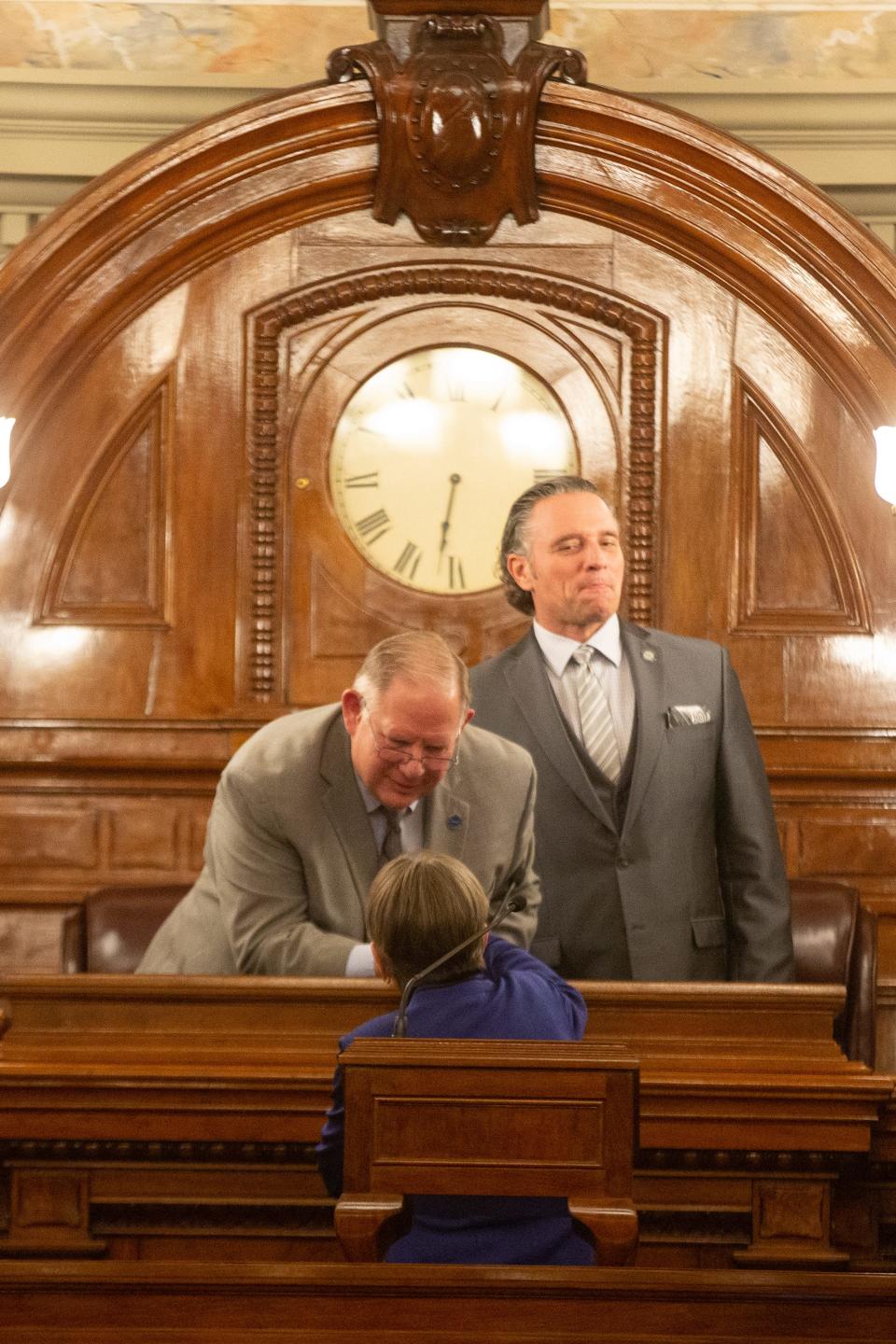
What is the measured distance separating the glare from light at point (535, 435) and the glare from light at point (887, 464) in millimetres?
836

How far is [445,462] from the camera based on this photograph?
506 cm

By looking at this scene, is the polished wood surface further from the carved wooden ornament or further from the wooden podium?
the carved wooden ornament

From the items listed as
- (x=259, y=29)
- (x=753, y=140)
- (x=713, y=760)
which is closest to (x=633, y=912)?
(x=713, y=760)

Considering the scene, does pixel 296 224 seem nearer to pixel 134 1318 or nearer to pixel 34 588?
pixel 34 588

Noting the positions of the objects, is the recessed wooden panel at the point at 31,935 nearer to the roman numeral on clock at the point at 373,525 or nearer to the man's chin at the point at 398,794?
the roman numeral on clock at the point at 373,525

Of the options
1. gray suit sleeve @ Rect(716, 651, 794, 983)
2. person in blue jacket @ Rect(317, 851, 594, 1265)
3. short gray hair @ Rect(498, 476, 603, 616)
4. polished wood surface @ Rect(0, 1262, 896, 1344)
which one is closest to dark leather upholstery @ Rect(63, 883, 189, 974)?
short gray hair @ Rect(498, 476, 603, 616)

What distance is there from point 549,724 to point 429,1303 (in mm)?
2157

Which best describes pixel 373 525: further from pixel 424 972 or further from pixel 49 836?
pixel 424 972

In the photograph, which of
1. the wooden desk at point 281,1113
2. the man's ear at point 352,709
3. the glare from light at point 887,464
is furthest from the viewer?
the glare from light at point 887,464

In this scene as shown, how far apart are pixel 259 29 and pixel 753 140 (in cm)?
147

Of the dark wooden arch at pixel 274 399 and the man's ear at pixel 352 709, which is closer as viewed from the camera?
the man's ear at pixel 352 709

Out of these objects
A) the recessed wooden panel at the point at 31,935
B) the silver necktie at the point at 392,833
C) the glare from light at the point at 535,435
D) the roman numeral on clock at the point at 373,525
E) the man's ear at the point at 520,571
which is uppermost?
the glare from light at the point at 535,435

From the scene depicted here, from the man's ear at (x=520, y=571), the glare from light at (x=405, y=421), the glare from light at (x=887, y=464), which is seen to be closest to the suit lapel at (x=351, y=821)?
the man's ear at (x=520, y=571)

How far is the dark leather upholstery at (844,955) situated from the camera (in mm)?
4375
